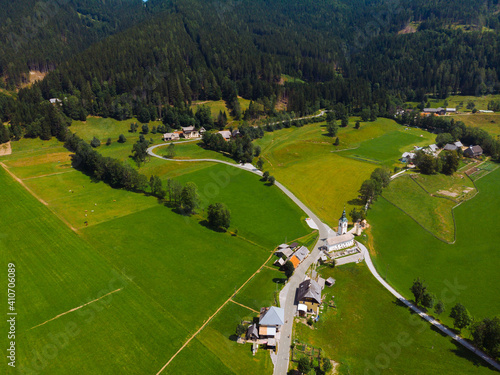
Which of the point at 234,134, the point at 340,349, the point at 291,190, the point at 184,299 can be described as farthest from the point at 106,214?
the point at 234,134

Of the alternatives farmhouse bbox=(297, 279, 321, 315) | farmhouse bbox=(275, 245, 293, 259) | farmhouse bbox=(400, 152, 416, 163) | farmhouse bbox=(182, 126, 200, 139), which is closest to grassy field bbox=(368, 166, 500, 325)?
farmhouse bbox=(297, 279, 321, 315)

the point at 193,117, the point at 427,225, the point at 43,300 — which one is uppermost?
the point at 193,117

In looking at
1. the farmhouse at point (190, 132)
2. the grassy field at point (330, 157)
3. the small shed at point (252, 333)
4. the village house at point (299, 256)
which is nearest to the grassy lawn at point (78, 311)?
the small shed at point (252, 333)

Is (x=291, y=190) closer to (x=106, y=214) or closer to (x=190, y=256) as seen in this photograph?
(x=190, y=256)

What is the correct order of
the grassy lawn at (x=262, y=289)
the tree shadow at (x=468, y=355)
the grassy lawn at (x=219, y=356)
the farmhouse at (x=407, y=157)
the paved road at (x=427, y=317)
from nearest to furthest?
the grassy lawn at (x=219, y=356), the tree shadow at (x=468, y=355), the paved road at (x=427, y=317), the grassy lawn at (x=262, y=289), the farmhouse at (x=407, y=157)

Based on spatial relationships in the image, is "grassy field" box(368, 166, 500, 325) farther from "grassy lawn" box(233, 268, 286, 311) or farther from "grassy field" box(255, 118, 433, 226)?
"grassy lawn" box(233, 268, 286, 311)

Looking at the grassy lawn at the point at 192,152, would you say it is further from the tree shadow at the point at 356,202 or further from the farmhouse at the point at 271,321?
the farmhouse at the point at 271,321
